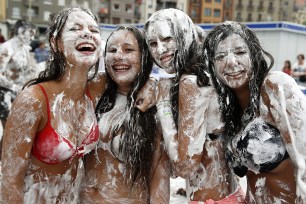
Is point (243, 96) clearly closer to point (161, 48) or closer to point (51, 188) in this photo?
point (161, 48)

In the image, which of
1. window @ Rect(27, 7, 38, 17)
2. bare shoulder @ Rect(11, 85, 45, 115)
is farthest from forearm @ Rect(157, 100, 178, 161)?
window @ Rect(27, 7, 38, 17)

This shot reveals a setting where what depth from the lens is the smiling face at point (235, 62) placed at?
2242 millimetres

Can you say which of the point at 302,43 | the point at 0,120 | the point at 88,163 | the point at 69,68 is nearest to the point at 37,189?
the point at 88,163

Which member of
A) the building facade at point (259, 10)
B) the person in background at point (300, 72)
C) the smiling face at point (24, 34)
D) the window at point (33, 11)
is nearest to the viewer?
the smiling face at point (24, 34)

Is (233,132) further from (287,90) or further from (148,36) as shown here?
(148,36)

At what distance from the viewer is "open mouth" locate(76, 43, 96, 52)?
2.22 m

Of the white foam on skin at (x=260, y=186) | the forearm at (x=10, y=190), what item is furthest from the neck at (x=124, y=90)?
the white foam on skin at (x=260, y=186)

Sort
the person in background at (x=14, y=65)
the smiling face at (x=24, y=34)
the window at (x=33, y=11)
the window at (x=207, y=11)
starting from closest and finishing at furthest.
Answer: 1. the person in background at (x=14, y=65)
2. the smiling face at (x=24, y=34)
3. the window at (x=33, y=11)
4. the window at (x=207, y=11)

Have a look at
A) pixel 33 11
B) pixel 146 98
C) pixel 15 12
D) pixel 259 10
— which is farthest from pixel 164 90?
pixel 259 10

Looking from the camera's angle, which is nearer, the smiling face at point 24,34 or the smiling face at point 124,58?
the smiling face at point 124,58

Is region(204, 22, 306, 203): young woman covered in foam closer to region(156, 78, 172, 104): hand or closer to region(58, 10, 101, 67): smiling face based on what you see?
region(156, 78, 172, 104): hand

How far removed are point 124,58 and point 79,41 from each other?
267mm

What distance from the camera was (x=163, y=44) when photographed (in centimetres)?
231

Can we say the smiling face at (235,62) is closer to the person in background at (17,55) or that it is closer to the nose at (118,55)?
the nose at (118,55)
